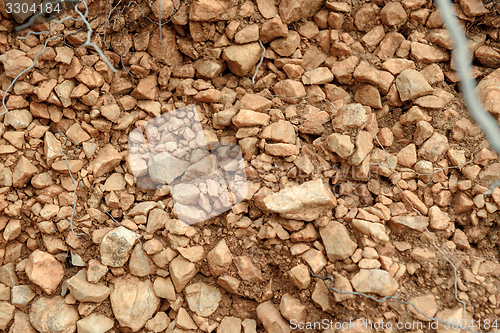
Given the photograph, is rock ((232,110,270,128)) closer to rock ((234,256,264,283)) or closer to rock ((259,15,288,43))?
rock ((259,15,288,43))

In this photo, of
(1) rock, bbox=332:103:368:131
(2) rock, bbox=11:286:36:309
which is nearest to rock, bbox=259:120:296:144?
(1) rock, bbox=332:103:368:131

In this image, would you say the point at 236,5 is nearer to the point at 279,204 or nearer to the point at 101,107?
the point at 101,107

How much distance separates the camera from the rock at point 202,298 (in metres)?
1.95

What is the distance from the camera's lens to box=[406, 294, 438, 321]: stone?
170cm

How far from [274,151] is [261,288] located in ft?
2.52

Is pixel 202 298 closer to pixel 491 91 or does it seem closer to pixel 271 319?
pixel 271 319

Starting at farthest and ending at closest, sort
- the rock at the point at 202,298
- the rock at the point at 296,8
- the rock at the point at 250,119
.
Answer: the rock at the point at 296,8 → the rock at the point at 250,119 → the rock at the point at 202,298

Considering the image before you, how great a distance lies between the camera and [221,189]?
2023mm

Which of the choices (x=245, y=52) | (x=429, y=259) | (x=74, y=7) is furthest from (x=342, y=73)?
(x=74, y=7)

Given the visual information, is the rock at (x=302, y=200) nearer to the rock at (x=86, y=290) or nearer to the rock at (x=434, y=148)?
the rock at (x=434, y=148)

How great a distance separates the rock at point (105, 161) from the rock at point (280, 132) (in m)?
0.89

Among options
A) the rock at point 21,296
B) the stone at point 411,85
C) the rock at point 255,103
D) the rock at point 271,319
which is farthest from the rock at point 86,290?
the stone at point 411,85

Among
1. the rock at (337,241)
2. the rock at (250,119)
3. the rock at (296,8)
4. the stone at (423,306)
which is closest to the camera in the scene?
the stone at (423,306)

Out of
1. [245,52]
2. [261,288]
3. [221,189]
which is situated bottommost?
[261,288]
